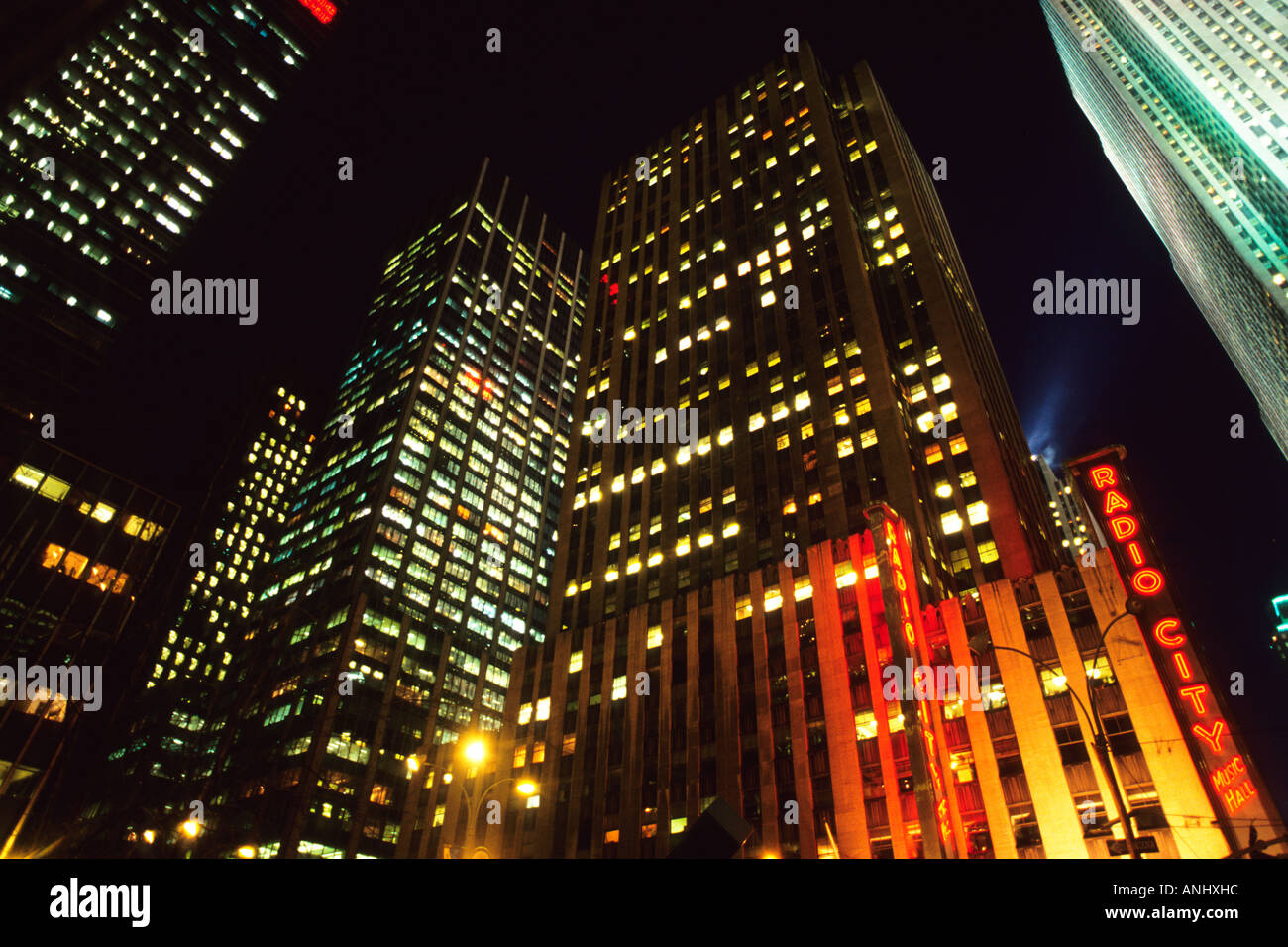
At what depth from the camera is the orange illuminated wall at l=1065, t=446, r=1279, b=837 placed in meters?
25.9

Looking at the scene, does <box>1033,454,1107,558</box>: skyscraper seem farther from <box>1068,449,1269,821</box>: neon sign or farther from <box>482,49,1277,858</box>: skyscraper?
<box>1068,449,1269,821</box>: neon sign

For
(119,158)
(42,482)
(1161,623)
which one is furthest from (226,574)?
(1161,623)

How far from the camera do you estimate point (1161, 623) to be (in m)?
27.0

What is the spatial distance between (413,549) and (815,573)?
75.4 m

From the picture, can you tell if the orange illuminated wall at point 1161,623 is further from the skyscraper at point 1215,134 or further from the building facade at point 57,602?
the skyscraper at point 1215,134

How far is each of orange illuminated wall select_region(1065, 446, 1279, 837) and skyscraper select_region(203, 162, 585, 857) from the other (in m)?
54.2

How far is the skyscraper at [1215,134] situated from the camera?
104000mm

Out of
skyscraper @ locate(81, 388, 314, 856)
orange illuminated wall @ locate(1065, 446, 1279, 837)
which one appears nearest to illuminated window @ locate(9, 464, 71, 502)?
skyscraper @ locate(81, 388, 314, 856)

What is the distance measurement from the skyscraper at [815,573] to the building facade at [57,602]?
35.6 meters

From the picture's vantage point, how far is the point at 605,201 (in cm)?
11262

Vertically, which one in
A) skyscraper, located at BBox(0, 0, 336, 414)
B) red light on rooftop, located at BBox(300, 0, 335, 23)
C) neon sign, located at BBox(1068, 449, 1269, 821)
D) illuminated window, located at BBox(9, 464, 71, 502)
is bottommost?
neon sign, located at BBox(1068, 449, 1269, 821)

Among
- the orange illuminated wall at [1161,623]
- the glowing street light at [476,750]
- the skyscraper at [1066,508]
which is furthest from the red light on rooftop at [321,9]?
the skyscraper at [1066,508]

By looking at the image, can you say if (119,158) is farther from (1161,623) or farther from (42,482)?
(1161,623)
